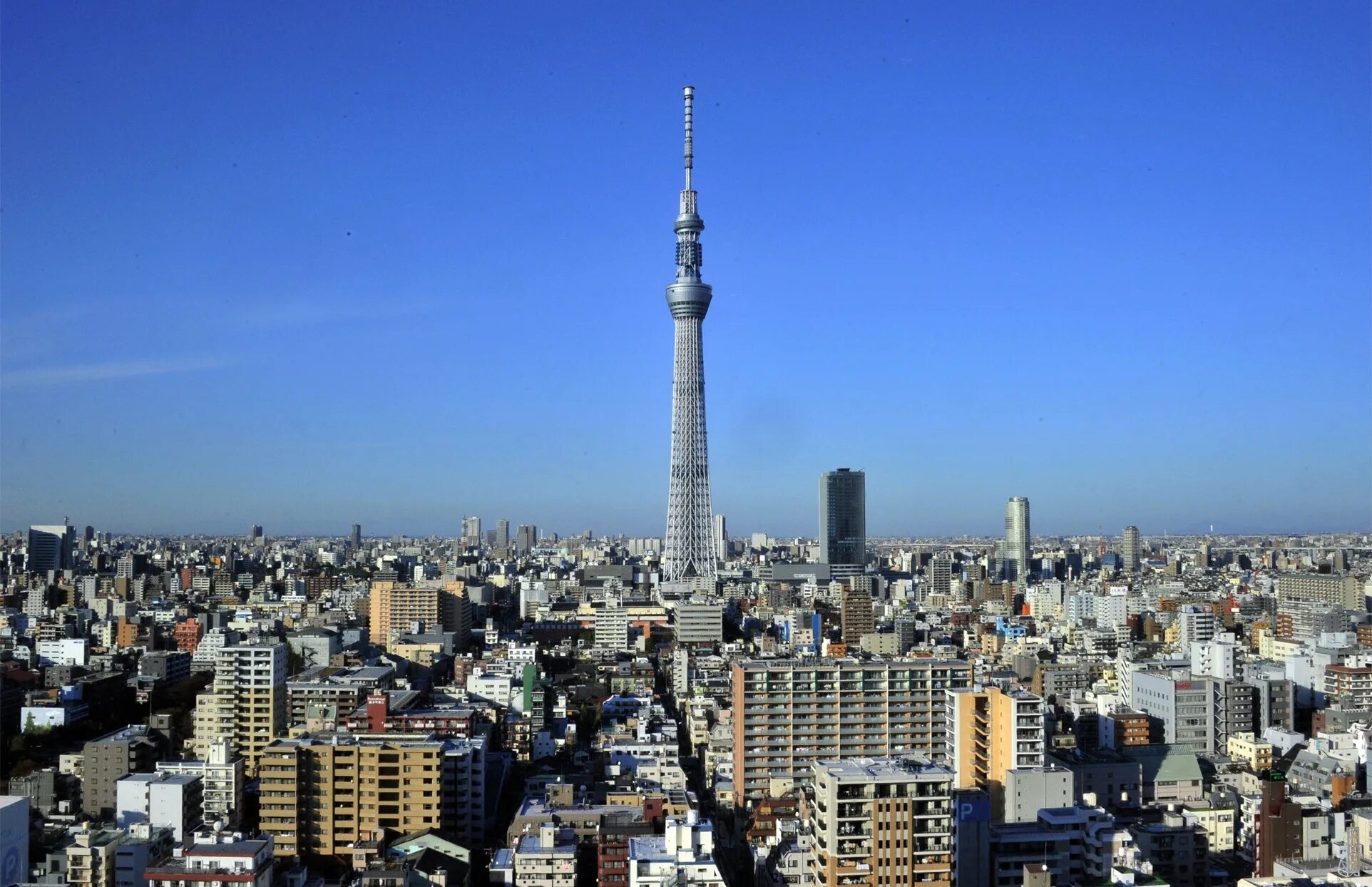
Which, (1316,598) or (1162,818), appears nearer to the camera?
(1162,818)

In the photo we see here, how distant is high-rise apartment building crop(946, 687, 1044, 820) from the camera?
743cm

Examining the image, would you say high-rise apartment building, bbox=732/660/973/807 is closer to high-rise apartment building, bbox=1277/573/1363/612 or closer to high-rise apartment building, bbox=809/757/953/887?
high-rise apartment building, bbox=809/757/953/887

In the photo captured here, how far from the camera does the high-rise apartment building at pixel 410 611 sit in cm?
1891

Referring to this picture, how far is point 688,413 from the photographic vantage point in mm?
23078

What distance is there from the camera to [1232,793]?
8.73 metres

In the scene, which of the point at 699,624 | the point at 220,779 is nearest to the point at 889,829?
the point at 220,779

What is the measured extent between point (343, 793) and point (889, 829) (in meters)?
3.65

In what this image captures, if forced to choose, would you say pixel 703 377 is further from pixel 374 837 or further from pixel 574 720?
pixel 374 837

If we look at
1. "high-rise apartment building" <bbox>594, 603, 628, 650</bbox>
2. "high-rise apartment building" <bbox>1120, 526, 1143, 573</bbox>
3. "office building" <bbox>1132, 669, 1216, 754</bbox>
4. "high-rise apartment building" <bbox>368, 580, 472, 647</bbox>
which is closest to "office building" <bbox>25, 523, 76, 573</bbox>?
"high-rise apartment building" <bbox>368, 580, 472, 647</bbox>

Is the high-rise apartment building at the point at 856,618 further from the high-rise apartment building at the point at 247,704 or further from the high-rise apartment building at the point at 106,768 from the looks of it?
the high-rise apartment building at the point at 106,768

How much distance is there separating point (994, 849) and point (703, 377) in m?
17.5

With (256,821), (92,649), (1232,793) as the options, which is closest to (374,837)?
(256,821)

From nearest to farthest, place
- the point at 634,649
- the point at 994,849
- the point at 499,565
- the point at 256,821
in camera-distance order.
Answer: the point at 994,849 < the point at 256,821 < the point at 634,649 < the point at 499,565

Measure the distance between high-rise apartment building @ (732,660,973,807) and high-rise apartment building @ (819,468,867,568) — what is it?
26726 millimetres
